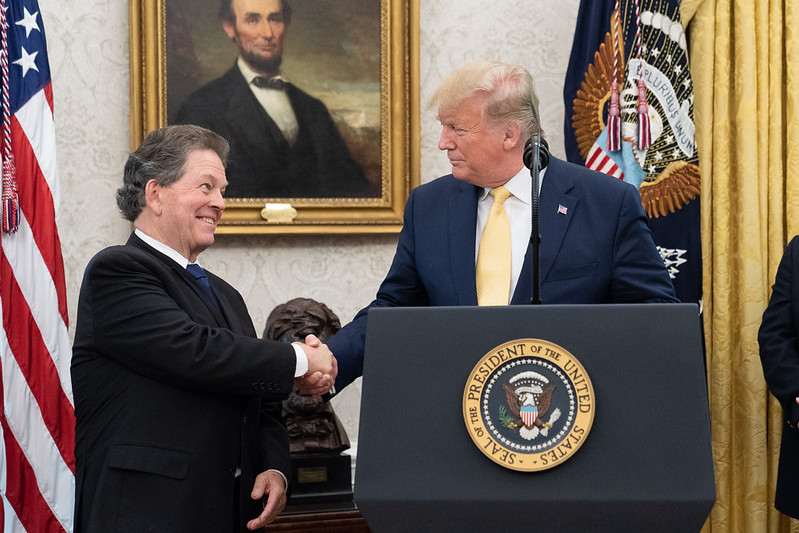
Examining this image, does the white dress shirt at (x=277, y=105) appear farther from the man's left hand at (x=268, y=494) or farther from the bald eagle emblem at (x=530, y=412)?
the bald eagle emblem at (x=530, y=412)

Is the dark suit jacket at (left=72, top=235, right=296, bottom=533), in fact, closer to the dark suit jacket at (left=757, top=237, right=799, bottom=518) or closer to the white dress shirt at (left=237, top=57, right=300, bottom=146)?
the white dress shirt at (left=237, top=57, right=300, bottom=146)

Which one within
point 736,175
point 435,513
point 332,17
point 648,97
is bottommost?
point 435,513

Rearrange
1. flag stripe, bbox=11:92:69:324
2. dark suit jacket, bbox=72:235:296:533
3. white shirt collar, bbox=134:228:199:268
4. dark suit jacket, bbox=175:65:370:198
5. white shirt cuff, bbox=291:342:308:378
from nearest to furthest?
1. dark suit jacket, bbox=72:235:296:533
2. white shirt cuff, bbox=291:342:308:378
3. white shirt collar, bbox=134:228:199:268
4. flag stripe, bbox=11:92:69:324
5. dark suit jacket, bbox=175:65:370:198

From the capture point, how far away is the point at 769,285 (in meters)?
4.03

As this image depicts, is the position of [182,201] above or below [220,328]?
above

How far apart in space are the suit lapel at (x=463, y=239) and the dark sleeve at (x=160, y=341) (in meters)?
0.50

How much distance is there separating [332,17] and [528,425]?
3.32m

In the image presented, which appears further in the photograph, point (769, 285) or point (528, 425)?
point (769, 285)

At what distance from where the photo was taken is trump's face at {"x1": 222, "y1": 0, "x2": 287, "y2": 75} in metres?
4.09

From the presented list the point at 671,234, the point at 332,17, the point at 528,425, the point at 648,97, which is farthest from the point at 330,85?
the point at 528,425

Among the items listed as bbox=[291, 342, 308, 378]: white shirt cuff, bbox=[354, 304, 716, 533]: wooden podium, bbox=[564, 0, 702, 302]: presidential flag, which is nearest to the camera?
bbox=[354, 304, 716, 533]: wooden podium

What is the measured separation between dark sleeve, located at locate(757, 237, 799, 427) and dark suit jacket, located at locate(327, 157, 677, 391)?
1.56 meters

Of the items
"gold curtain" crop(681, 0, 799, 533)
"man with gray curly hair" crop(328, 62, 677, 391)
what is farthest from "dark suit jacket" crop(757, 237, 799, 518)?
"man with gray curly hair" crop(328, 62, 677, 391)

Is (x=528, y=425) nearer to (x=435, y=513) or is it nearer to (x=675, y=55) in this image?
(x=435, y=513)
